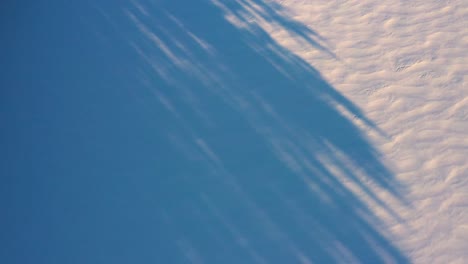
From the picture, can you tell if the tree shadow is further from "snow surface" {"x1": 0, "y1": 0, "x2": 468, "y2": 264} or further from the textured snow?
the textured snow

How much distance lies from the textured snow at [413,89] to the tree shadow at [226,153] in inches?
7.0

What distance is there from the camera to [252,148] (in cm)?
505

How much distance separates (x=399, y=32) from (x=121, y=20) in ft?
13.2

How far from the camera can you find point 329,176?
15.5 feet

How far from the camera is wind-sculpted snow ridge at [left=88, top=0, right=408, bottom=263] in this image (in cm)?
432

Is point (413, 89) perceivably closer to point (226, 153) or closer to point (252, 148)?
point (252, 148)

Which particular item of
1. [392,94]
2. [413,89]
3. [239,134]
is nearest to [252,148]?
[239,134]

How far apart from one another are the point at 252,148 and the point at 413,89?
2.06 metres

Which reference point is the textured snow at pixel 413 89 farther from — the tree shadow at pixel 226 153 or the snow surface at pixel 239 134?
the tree shadow at pixel 226 153

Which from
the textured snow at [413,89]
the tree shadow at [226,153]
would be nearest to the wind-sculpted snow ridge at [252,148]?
the tree shadow at [226,153]

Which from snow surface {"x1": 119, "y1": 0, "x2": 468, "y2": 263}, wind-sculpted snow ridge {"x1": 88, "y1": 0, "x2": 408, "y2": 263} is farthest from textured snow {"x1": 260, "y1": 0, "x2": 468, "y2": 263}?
wind-sculpted snow ridge {"x1": 88, "y1": 0, "x2": 408, "y2": 263}

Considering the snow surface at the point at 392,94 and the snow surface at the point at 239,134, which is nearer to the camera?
the snow surface at the point at 392,94

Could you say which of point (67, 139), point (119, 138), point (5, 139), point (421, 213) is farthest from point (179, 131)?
point (421, 213)

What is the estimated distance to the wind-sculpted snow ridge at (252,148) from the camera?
4.32 metres
